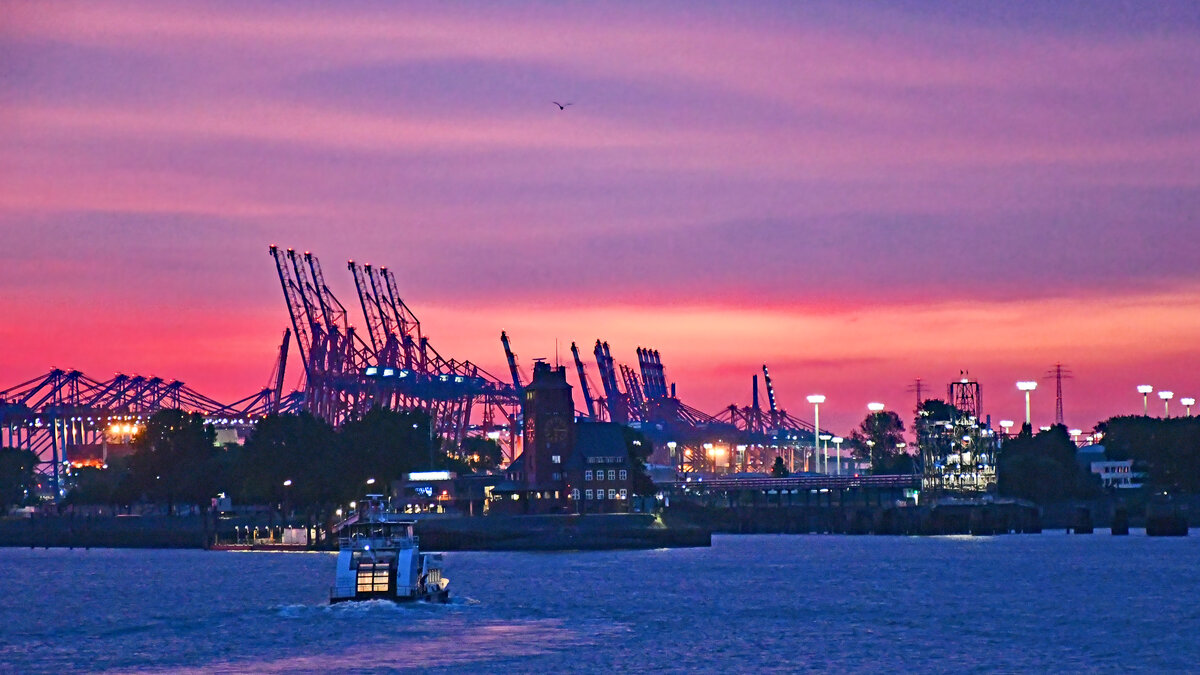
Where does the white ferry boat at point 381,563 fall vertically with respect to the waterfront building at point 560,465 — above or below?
below

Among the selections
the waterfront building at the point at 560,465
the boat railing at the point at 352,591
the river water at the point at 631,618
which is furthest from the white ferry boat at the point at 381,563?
the waterfront building at the point at 560,465

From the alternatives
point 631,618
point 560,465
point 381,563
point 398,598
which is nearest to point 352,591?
point 381,563

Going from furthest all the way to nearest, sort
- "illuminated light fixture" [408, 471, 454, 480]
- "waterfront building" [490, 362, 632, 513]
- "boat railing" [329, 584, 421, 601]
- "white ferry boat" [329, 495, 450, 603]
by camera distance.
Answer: "illuminated light fixture" [408, 471, 454, 480] → "waterfront building" [490, 362, 632, 513] → "boat railing" [329, 584, 421, 601] → "white ferry boat" [329, 495, 450, 603]

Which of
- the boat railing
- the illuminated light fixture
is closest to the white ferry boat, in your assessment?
the boat railing

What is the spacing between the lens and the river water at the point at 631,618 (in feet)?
236

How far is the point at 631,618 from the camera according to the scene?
88875 mm

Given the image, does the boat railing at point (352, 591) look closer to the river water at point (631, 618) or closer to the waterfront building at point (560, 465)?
the river water at point (631, 618)

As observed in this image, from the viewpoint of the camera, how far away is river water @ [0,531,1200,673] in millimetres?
71812

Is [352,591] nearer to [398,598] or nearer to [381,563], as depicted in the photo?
[381,563]

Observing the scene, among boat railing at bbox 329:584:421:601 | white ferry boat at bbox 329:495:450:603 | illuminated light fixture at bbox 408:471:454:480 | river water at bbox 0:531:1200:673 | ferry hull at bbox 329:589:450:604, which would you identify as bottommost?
river water at bbox 0:531:1200:673

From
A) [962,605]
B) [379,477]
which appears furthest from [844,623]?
[379,477]

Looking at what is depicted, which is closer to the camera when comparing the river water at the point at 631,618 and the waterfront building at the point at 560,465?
the river water at the point at 631,618

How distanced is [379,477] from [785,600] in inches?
4037

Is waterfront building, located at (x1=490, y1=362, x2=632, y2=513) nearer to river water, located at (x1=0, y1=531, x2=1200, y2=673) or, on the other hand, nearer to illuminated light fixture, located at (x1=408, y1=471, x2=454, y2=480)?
illuminated light fixture, located at (x1=408, y1=471, x2=454, y2=480)
